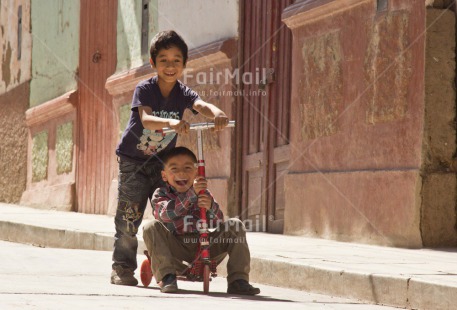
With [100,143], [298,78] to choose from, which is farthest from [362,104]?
[100,143]

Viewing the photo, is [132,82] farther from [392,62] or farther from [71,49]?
[392,62]

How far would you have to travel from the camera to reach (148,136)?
21.6 ft

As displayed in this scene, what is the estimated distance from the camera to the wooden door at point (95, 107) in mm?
16062

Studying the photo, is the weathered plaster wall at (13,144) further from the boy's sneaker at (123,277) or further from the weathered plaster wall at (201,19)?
the boy's sneaker at (123,277)

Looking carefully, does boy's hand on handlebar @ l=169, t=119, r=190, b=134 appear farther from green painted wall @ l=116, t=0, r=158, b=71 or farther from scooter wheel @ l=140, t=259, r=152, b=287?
green painted wall @ l=116, t=0, r=158, b=71

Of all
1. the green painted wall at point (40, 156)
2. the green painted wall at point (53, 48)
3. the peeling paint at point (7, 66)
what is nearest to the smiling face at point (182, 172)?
the green painted wall at point (53, 48)

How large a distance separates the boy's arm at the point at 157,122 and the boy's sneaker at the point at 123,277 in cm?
96

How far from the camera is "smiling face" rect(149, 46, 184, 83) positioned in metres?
6.41

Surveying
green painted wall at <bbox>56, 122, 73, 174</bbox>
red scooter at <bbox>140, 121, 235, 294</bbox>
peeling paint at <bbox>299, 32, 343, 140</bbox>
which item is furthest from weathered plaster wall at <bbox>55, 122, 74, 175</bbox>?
red scooter at <bbox>140, 121, 235, 294</bbox>

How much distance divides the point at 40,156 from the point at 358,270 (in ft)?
42.7

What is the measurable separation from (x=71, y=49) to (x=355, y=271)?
11895 millimetres

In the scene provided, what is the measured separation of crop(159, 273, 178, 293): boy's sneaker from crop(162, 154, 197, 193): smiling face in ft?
1.55

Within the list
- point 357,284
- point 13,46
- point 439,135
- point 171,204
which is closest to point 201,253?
point 171,204

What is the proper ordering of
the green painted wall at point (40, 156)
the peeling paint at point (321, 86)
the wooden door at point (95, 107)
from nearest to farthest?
the peeling paint at point (321, 86), the wooden door at point (95, 107), the green painted wall at point (40, 156)
